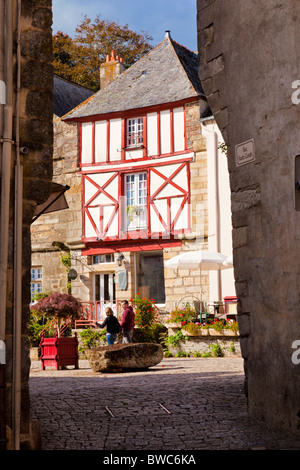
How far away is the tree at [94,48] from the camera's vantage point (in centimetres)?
2656

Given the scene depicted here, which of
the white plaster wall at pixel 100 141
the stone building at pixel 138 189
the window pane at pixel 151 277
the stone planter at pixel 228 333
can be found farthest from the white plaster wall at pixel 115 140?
the stone planter at pixel 228 333

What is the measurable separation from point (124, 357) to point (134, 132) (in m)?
10.6

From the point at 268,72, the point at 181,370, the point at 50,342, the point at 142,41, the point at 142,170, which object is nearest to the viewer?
the point at 268,72

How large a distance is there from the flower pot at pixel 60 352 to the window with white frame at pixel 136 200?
740cm

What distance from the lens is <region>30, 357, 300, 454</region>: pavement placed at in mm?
5270

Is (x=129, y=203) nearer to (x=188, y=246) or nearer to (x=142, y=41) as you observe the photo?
(x=188, y=246)

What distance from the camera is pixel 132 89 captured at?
2052 cm

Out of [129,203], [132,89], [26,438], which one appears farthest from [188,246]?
[26,438]

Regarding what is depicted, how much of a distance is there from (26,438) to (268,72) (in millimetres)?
3900

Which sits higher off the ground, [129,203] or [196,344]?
[129,203]

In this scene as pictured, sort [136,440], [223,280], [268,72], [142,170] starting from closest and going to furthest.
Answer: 1. [136,440]
2. [268,72]
3. [223,280]
4. [142,170]

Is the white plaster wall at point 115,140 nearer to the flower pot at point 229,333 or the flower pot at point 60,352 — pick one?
the flower pot at point 229,333

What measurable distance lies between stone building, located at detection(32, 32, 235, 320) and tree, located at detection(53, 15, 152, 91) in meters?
5.58

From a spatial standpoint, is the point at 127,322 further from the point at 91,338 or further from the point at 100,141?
the point at 100,141
